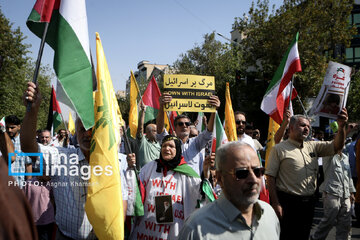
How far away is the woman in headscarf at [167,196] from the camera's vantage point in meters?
4.00

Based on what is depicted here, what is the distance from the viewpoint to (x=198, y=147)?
5.48m

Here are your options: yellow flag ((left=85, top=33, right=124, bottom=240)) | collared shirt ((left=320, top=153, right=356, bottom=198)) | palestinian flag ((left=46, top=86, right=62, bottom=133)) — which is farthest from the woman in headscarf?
palestinian flag ((left=46, top=86, right=62, bottom=133))

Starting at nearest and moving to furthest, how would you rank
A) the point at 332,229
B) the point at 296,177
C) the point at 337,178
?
the point at 296,177, the point at 337,178, the point at 332,229

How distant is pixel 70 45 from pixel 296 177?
3.12 m

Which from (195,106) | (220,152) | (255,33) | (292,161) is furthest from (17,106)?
(220,152)

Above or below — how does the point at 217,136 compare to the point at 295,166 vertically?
above

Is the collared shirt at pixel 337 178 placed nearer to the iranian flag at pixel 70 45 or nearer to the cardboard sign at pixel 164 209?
the cardboard sign at pixel 164 209

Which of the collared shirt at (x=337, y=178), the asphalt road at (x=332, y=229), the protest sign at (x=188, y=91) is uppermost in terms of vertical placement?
the protest sign at (x=188, y=91)

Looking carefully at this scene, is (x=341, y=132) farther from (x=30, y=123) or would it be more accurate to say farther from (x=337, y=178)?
(x=30, y=123)

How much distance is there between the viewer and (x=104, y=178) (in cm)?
343

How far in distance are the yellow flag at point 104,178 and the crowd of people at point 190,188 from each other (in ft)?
0.41

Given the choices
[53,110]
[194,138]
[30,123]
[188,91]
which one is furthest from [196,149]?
[53,110]

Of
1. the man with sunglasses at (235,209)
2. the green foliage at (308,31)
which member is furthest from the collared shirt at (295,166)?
the green foliage at (308,31)

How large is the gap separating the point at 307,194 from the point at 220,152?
9.35ft
